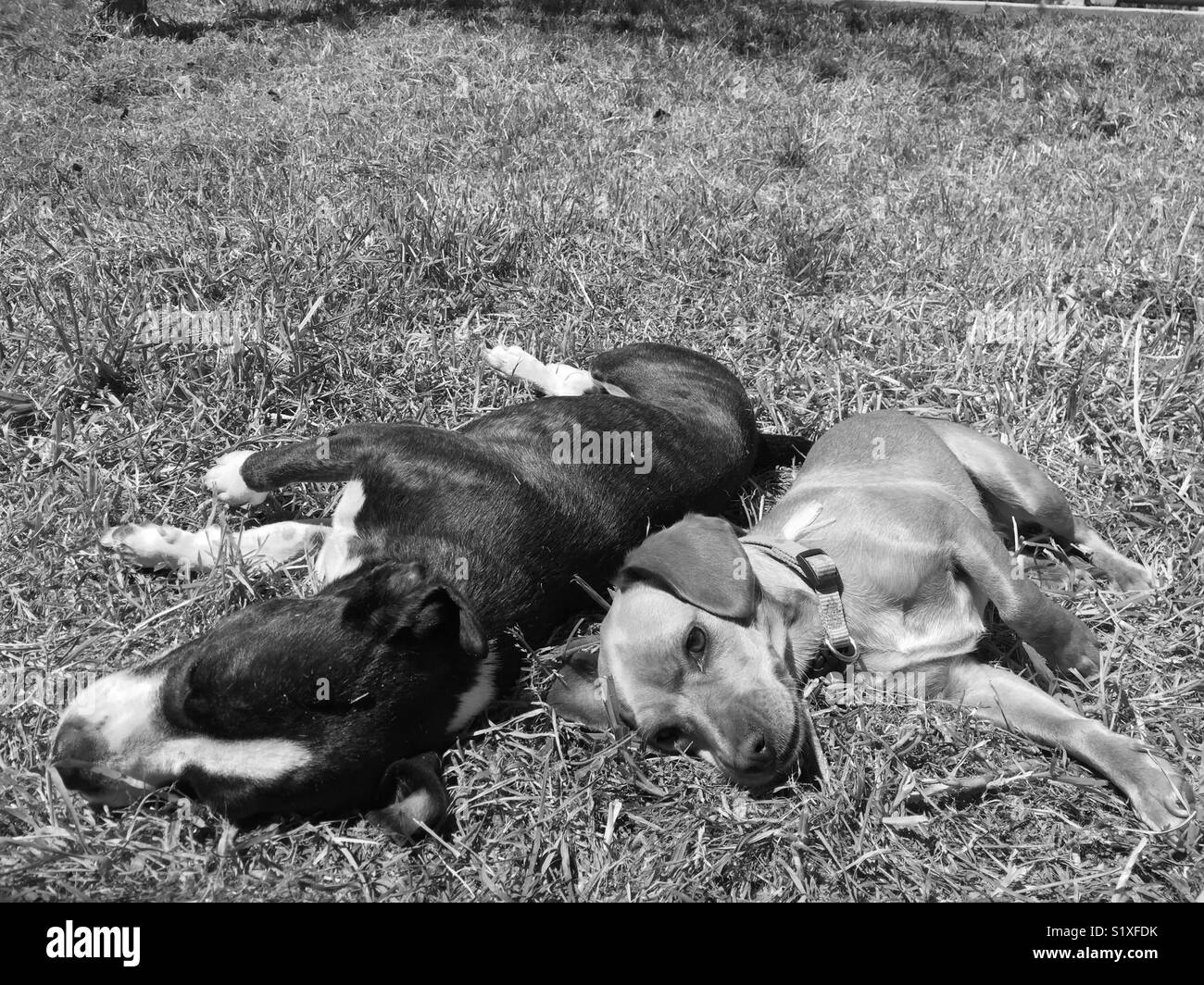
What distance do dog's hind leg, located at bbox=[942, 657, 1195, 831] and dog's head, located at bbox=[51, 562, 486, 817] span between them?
214cm

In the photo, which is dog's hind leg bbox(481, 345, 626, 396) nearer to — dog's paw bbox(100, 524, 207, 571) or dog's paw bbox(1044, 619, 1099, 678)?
dog's paw bbox(100, 524, 207, 571)

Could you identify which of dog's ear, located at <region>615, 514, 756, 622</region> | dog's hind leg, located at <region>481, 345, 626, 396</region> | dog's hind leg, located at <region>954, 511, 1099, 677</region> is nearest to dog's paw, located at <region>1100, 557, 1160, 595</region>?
dog's hind leg, located at <region>954, 511, 1099, 677</region>

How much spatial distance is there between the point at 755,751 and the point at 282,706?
164 cm

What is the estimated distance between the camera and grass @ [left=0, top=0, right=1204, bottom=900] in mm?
3385

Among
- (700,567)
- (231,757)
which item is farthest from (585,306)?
(231,757)

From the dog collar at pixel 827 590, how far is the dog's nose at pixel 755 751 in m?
0.68

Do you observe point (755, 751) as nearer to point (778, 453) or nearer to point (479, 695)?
point (479, 695)

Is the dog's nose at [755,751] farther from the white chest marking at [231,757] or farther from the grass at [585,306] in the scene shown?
the white chest marking at [231,757]

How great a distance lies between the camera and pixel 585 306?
586 centimetres

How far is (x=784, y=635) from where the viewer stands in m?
3.93

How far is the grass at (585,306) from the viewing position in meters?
3.38

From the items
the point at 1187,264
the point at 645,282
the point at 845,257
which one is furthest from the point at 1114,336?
the point at 645,282

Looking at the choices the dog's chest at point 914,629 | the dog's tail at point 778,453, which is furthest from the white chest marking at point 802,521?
the dog's tail at point 778,453

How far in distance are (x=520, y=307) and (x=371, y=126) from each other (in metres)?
3.03
